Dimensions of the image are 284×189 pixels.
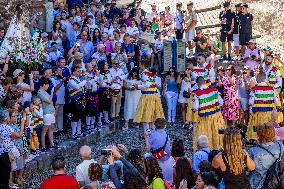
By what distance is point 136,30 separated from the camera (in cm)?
1967

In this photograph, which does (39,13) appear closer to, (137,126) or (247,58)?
(137,126)

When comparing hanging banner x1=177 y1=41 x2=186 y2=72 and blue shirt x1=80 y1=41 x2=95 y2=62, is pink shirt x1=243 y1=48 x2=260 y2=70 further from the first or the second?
blue shirt x1=80 y1=41 x2=95 y2=62

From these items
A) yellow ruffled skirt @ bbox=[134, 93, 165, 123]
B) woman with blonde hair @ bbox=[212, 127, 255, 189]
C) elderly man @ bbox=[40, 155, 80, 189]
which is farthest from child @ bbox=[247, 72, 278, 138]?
elderly man @ bbox=[40, 155, 80, 189]

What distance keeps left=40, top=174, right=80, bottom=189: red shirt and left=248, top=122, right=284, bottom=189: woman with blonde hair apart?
7.58 ft

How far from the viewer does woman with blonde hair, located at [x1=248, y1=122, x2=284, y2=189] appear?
9.42 metres

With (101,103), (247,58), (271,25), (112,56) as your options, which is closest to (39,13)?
→ (112,56)

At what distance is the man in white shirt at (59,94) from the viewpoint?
1492 cm

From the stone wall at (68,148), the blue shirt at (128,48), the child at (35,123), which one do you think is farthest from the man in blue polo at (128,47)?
the child at (35,123)

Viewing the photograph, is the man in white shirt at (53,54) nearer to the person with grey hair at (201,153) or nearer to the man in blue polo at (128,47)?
the man in blue polo at (128,47)

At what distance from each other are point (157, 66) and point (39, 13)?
3.34 metres

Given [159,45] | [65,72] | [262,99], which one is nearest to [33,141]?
[65,72]

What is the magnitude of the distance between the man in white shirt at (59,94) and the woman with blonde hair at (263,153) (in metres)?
6.28

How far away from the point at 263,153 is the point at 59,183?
2639mm

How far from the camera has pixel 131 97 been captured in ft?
55.0
